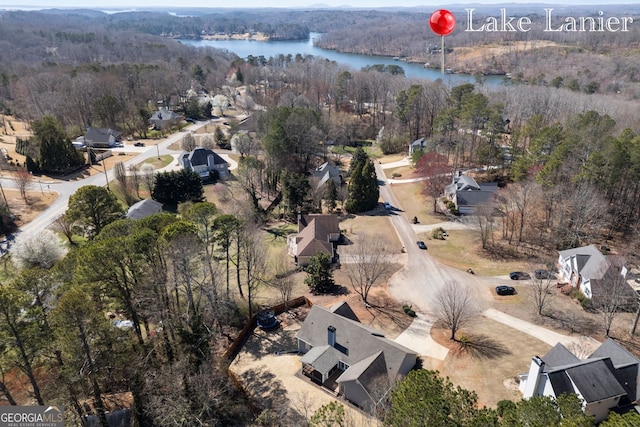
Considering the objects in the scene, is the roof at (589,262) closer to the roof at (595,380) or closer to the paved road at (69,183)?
the roof at (595,380)

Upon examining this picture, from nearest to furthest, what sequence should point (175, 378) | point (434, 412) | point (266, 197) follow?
point (434, 412), point (175, 378), point (266, 197)

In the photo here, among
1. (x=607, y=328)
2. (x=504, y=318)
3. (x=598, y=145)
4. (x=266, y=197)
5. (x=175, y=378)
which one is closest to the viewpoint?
(x=175, y=378)

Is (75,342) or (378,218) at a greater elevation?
(75,342)

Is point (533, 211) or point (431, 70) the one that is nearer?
point (533, 211)

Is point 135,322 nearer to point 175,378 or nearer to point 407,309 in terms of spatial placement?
point 175,378

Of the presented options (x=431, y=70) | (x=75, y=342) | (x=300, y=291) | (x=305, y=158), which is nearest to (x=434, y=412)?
(x=75, y=342)

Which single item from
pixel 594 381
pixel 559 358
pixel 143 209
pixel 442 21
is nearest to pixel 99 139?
pixel 143 209
